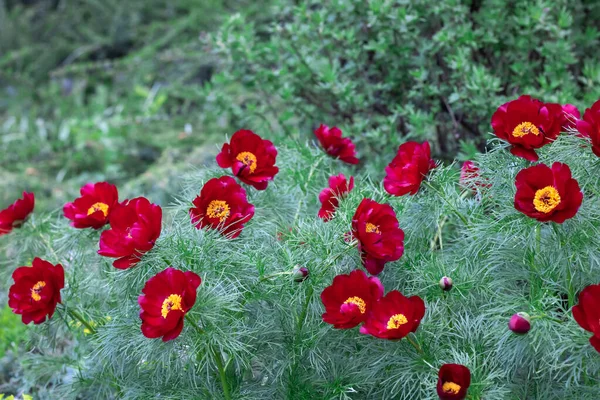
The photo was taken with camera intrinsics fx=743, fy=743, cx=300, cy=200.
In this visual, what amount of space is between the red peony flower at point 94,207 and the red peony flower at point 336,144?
56 cm

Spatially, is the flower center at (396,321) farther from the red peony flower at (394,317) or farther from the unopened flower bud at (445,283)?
the unopened flower bud at (445,283)

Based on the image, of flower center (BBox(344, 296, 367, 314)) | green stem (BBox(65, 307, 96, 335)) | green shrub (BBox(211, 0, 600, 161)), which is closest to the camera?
flower center (BBox(344, 296, 367, 314))

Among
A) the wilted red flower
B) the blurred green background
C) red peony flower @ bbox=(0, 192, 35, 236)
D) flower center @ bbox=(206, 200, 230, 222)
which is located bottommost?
the blurred green background

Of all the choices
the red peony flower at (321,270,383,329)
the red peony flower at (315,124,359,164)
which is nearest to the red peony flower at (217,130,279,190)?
the red peony flower at (315,124,359,164)

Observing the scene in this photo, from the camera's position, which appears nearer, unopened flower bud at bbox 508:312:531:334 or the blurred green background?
unopened flower bud at bbox 508:312:531:334

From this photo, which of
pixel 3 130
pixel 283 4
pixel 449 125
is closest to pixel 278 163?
pixel 449 125

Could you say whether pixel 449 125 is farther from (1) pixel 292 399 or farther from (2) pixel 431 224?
(1) pixel 292 399

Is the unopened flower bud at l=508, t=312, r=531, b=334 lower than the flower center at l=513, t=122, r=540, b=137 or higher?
lower

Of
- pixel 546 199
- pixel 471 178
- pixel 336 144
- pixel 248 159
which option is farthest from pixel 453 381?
pixel 336 144

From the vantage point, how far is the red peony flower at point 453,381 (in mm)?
1254

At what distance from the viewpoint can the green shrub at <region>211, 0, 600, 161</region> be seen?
95.3 inches

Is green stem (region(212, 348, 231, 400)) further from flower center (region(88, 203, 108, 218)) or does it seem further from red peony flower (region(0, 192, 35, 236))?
red peony flower (region(0, 192, 35, 236))

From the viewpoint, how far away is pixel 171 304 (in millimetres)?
1305

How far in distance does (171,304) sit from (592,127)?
81 centimetres
